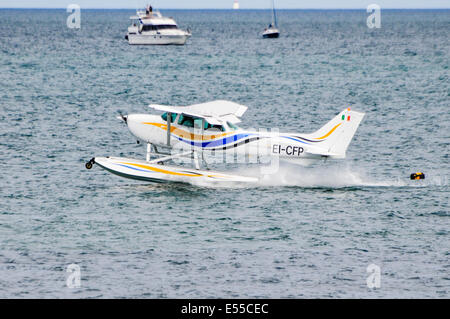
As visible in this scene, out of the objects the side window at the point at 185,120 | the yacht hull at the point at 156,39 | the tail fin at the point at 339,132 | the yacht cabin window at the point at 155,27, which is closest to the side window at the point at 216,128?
the side window at the point at 185,120

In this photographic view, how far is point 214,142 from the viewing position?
29531mm

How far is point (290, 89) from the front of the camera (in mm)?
72875

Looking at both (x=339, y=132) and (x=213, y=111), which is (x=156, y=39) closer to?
(x=213, y=111)

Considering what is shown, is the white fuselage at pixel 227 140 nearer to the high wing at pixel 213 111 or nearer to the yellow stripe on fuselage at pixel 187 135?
the yellow stripe on fuselage at pixel 187 135

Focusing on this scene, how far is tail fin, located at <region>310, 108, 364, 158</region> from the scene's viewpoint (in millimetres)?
28672

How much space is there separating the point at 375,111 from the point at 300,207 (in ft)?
104

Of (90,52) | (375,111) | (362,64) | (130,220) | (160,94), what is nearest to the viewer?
(130,220)

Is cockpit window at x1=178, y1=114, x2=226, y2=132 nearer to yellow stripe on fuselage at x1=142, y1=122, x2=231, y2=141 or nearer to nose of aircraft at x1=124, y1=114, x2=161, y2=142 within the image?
yellow stripe on fuselage at x1=142, y1=122, x2=231, y2=141

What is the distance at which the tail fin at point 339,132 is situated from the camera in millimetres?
28672

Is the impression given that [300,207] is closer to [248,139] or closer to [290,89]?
[248,139]

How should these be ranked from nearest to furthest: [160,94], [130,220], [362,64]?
1. [130,220]
2. [160,94]
3. [362,64]

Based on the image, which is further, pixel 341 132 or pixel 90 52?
pixel 90 52

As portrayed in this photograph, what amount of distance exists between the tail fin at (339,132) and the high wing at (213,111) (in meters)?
3.33

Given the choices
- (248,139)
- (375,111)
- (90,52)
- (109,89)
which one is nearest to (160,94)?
(109,89)
